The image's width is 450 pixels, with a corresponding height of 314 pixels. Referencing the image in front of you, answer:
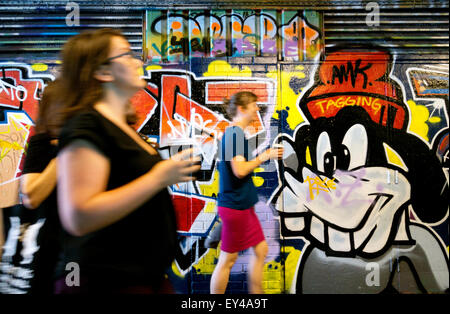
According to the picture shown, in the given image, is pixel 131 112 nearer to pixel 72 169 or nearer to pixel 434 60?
pixel 72 169

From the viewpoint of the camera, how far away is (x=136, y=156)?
1.38 metres

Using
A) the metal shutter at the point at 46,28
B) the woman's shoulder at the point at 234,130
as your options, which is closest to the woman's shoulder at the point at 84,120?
the woman's shoulder at the point at 234,130

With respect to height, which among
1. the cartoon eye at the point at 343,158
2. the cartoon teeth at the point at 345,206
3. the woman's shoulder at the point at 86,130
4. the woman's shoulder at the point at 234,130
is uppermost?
the woman's shoulder at the point at 86,130

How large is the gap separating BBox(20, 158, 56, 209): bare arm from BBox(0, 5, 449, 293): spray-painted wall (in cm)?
Result: 251

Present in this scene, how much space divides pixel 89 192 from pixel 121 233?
0.68 feet

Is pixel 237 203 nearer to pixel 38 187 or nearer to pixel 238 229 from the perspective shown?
pixel 238 229

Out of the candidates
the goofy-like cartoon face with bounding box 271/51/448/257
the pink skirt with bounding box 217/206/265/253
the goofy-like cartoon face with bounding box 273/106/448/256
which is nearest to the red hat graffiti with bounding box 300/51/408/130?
the goofy-like cartoon face with bounding box 271/51/448/257

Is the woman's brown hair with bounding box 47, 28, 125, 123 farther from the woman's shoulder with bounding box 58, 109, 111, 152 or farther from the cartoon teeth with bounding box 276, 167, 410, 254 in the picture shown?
the cartoon teeth with bounding box 276, 167, 410, 254

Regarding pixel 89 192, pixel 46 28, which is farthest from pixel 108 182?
pixel 46 28

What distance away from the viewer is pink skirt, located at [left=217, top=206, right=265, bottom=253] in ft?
10.8

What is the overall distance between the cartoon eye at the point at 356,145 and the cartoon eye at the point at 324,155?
0.18 metres

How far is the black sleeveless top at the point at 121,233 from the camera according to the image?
1285 millimetres

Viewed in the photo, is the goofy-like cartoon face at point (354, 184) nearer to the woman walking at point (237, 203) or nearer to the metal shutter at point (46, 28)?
the woman walking at point (237, 203)

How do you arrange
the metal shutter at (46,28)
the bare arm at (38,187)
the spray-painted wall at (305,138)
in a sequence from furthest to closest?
the metal shutter at (46,28) < the spray-painted wall at (305,138) < the bare arm at (38,187)
